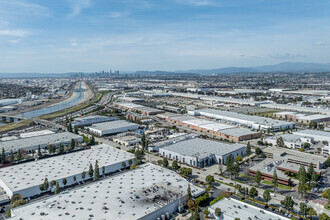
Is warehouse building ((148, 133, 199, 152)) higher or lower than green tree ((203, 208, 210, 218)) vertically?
higher

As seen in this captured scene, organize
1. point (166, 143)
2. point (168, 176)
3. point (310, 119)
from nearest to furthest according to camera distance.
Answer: point (168, 176) < point (166, 143) < point (310, 119)

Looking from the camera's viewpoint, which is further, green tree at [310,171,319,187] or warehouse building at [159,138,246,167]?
warehouse building at [159,138,246,167]

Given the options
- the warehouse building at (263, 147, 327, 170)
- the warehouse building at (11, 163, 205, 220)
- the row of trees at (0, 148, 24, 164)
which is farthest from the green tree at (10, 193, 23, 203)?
the warehouse building at (263, 147, 327, 170)

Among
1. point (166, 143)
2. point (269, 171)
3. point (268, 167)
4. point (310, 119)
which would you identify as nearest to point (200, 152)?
point (166, 143)

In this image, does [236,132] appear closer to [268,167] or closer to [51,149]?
[268,167]

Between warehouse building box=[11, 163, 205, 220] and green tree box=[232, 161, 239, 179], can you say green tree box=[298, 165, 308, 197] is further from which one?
warehouse building box=[11, 163, 205, 220]

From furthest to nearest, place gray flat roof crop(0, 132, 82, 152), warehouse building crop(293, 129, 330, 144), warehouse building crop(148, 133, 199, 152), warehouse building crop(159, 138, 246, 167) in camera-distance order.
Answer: warehouse building crop(293, 129, 330, 144), warehouse building crop(148, 133, 199, 152), gray flat roof crop(0, 132, 82, 152), warehouse building crop(159, 138, 246, 167)
